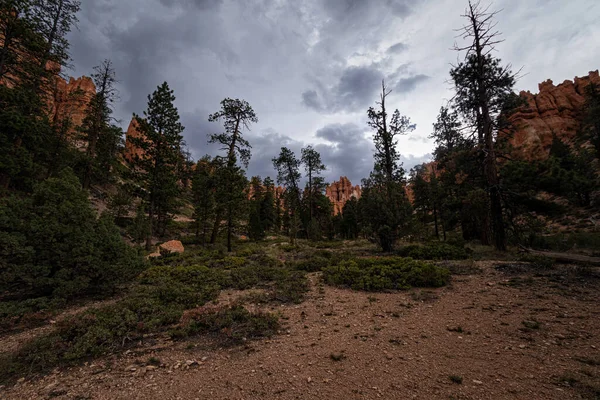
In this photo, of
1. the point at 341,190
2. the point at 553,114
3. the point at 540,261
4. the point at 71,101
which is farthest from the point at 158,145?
the point at 341,190

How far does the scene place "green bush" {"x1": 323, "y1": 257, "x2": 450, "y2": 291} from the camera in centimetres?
778

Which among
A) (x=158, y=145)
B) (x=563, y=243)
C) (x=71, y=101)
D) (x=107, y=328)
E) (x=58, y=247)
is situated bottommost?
(x=107, y=328)

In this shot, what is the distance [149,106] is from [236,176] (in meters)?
9.24

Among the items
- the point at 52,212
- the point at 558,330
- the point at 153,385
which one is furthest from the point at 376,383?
the point at 52,212

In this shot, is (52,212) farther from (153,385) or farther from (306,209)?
(306,209)

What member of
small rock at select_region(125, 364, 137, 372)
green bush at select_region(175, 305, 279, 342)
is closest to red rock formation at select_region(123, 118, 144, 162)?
green bush at select_region(175, 305, 279, 342)

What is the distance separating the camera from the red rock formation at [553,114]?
4756 cm

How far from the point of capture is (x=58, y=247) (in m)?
6.68

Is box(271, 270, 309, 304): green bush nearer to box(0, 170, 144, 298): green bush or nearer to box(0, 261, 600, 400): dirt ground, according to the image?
box(0, 261, 600, 400): dirt ground

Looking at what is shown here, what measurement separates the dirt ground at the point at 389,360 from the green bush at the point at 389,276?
1597mm

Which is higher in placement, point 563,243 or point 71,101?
point 71,101

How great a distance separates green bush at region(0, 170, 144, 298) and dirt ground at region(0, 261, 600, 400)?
196 cm

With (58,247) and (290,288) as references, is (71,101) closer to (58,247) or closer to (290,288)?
(58,247)

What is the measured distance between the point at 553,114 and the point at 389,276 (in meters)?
72.0
